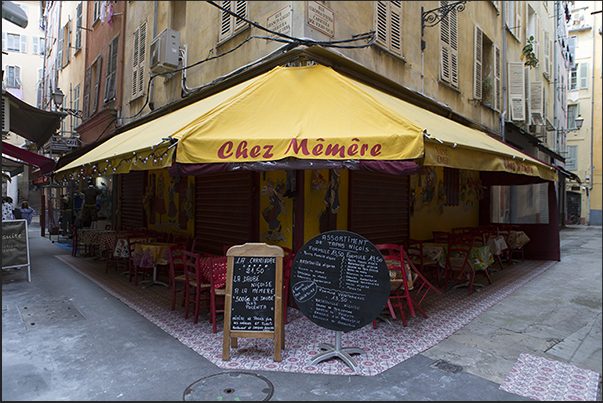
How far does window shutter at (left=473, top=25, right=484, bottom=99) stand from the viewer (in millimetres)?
10789

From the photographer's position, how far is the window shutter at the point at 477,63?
10.8 metres

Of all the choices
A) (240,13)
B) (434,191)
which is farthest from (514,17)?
(240,13)

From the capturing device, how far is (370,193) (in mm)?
6988

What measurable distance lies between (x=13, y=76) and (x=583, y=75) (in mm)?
40380

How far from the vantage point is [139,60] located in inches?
432

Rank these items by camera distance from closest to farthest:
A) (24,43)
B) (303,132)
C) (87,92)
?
(303,132) → (87,92) → (24,43)

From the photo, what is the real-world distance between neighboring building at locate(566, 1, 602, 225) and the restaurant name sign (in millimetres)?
27819

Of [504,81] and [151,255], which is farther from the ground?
[504,81]

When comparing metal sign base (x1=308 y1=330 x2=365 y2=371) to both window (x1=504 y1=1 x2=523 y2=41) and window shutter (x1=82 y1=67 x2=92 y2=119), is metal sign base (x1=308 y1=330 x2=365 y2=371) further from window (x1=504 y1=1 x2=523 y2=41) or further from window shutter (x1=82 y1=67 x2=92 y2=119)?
window shutter (x1=82 y1=67 x2=92 y2=119)

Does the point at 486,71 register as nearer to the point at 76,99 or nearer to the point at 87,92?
the point at 87,92

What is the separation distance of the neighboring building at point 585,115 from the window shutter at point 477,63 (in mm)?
19751

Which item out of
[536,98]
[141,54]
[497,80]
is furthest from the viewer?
[536,98]

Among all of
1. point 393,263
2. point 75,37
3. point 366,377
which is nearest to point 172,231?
point 393,263

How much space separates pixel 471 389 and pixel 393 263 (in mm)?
1911
